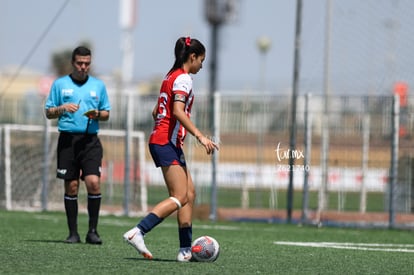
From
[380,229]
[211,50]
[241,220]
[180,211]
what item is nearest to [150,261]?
[180,211]

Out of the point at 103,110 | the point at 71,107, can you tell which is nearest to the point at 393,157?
A: the point at 103,110

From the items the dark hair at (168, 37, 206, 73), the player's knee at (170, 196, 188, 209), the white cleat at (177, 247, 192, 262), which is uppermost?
the dark hair at (168, 37, 206, 73)

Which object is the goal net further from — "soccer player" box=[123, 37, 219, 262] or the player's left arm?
"soccer player" box=[123, 37, 219, 262]

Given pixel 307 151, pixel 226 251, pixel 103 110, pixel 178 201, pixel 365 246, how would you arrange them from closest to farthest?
pixel 178 201 < pixel 226 251 < pixel 103 110 < pixel 365 246 < pixel 307 151

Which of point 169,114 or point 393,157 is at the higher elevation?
point 169,114

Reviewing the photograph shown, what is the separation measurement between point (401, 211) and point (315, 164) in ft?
5.62

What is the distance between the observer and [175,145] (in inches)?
415

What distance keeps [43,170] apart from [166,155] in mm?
12189

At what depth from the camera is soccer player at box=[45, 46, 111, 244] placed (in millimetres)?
12898

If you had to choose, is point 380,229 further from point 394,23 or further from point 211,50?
point 211,50

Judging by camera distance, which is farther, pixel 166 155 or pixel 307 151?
pixel 307 151

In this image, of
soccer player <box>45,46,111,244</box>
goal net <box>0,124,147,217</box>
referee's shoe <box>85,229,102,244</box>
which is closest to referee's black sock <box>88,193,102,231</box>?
soccer player <box>45,46,111,244</box>

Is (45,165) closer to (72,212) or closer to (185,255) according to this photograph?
(72,212)

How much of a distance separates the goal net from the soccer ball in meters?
11.8
